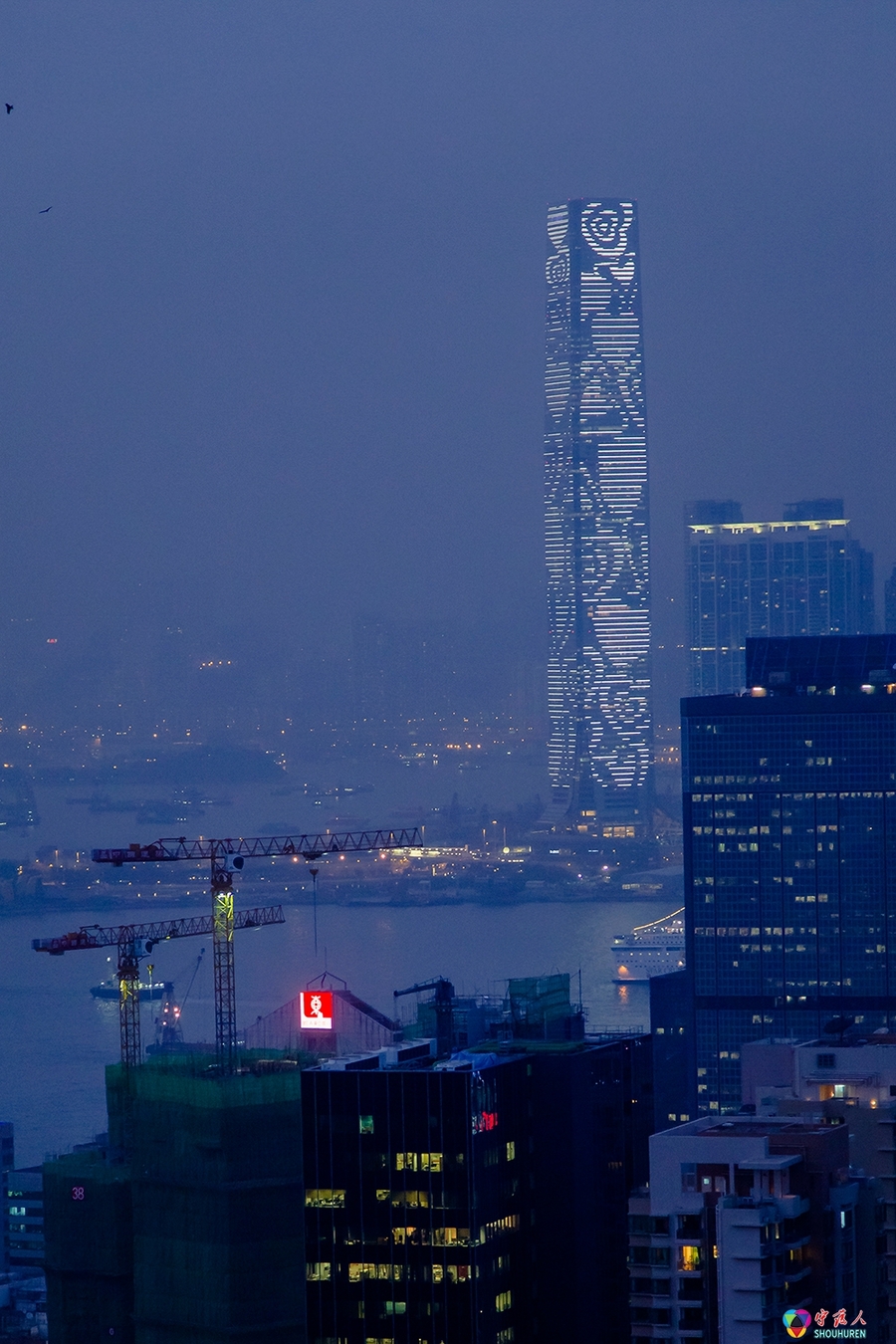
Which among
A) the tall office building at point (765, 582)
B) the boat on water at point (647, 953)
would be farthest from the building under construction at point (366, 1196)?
the tall office building at point (765, 582)

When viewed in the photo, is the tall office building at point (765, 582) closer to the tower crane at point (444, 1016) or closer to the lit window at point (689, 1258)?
the tower crane at point (444, 1016)

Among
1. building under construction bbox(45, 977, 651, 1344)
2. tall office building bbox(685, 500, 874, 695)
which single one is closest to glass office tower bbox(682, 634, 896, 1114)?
building under construction bbox(45, 977, 651, 1344)

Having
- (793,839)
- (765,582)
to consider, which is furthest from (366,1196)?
(765,582)

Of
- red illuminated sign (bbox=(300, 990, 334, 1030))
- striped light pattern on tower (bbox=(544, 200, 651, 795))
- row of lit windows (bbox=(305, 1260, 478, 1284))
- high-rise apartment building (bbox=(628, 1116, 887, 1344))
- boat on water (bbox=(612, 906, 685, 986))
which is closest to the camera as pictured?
high-rise apartment building (bbox=(628, 1116, 887, 1344))

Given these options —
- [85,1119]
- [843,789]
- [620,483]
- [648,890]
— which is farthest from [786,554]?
[85,1119]

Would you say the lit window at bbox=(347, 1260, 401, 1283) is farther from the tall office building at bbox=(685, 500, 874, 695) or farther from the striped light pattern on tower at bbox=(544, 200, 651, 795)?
the striped light pattern on tower at bbox=(544, 200, 651, 795)

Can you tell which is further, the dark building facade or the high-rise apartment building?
the dark building facade
